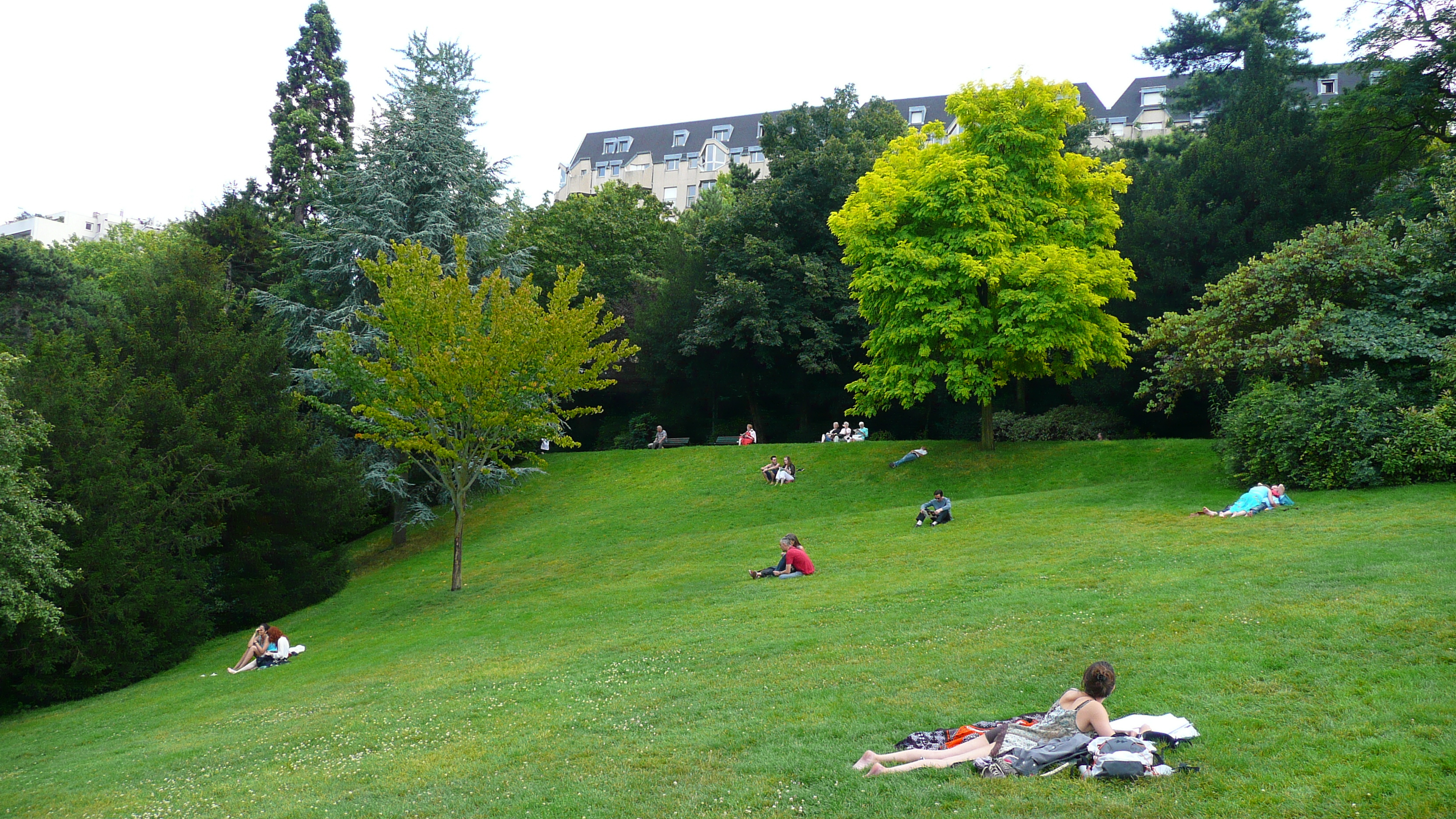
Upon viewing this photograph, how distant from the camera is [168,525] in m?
25.9

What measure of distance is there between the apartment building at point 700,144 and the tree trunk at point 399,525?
53.7m

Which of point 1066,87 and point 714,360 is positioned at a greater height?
point 1066,87

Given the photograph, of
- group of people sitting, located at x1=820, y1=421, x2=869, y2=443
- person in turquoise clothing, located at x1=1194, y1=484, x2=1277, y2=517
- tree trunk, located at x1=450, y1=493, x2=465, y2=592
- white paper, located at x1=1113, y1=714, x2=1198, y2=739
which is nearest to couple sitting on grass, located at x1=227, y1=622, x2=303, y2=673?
tree trunk, located at x1=450, y1=493, x2=465, y2=592

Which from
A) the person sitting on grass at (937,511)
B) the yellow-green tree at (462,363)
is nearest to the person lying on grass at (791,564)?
the person sitting on grass at (937,511)

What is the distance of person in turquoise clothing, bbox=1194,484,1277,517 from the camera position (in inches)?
830

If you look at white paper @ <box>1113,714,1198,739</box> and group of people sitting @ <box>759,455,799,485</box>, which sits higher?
group of people sitting @ <box>759,455,799,485</box>

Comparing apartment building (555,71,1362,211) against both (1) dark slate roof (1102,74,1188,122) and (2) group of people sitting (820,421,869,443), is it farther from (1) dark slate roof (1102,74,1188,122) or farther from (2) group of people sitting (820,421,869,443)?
(2) group of people sitting (820,421,869,443)

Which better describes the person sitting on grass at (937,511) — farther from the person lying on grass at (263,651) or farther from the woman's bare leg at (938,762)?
the woman's bare leg at (938,762)

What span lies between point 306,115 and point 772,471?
3237 cm

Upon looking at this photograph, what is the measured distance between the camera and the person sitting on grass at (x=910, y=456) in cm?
3472

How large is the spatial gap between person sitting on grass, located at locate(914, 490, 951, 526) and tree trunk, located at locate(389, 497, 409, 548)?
20.7m

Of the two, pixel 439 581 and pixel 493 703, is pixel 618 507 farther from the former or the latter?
pixel 493 703

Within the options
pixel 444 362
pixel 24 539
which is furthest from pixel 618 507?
pixel 24 539

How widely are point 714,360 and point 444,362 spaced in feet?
91.0
